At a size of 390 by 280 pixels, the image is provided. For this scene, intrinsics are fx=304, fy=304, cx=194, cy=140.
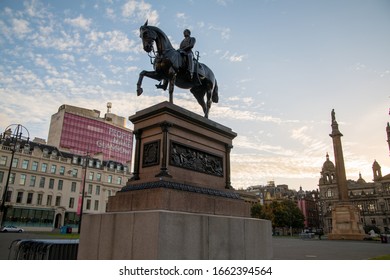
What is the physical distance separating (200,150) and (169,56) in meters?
3.04

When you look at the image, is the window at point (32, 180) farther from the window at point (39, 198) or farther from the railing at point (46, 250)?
the railing at point (46, 250)

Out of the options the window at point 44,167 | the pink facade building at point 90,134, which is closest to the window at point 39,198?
the window at point 44,167

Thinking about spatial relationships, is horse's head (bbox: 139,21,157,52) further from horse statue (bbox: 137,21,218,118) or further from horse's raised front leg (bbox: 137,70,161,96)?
horse's raised front leg (bbox: 137,70,161,96)

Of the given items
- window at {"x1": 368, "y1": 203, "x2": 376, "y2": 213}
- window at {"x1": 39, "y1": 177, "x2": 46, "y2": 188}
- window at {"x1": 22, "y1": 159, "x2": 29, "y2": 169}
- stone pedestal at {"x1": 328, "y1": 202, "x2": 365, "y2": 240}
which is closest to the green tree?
stone pedestal at {"x1": 328, "y1": 202, "x2": 365, "y2": 240}

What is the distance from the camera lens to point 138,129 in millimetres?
9086

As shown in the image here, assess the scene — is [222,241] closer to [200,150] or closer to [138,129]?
[200,150]

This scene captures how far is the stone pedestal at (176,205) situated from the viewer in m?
6.56

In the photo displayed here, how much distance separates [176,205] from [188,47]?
17.6ft

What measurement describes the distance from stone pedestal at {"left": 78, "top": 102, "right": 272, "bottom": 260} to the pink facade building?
267 feet

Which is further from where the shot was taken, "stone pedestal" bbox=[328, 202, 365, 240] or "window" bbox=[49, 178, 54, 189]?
"window" bbox=[49, 178, 54, 189]

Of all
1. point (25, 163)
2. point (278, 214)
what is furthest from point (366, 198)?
point (25, 163)

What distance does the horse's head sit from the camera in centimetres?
923

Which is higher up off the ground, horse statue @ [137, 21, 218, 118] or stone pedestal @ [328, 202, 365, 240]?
horse statue @ [137, 21, 218, 118]

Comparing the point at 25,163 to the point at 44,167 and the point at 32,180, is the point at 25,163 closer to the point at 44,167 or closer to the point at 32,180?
the point at 32,180
